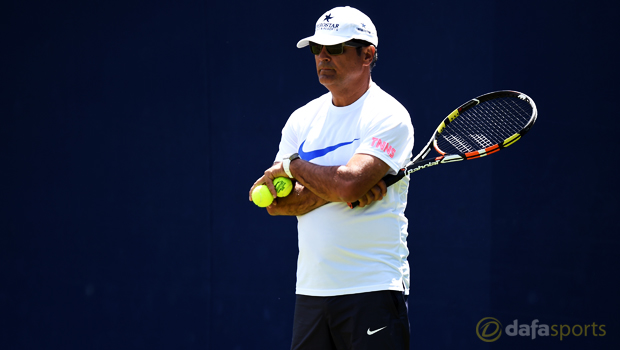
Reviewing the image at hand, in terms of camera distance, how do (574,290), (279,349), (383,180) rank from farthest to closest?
(279,349)
(574,290)
(383,180)

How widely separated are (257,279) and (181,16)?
1.61 metres

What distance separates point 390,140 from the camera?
253 centimetres

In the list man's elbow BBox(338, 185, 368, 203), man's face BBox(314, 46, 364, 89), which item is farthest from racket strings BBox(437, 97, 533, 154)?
man's elbow BBox(338, 185, 368, 203)

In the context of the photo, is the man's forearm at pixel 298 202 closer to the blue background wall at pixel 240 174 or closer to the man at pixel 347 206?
the man at pixel 347 206

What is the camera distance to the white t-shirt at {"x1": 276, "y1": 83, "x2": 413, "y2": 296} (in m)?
2.53

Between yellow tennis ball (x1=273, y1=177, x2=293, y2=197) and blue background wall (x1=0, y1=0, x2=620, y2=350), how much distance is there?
4.32ft

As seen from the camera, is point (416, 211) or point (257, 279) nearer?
point (416, 211)

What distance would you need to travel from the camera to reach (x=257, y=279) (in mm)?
4023

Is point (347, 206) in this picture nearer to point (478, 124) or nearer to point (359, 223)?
point (359, 223)

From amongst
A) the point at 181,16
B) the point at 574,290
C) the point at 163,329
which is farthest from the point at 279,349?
the point at 181,16

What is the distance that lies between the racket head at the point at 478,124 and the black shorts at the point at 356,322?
0.71 m

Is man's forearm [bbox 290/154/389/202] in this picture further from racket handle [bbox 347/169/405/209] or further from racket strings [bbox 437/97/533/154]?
racket strings [bbox 437/97/533/154]

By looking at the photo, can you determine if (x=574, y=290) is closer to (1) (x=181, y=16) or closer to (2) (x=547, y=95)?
(2) (x=547, y=95)

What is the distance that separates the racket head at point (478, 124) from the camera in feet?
9.69
